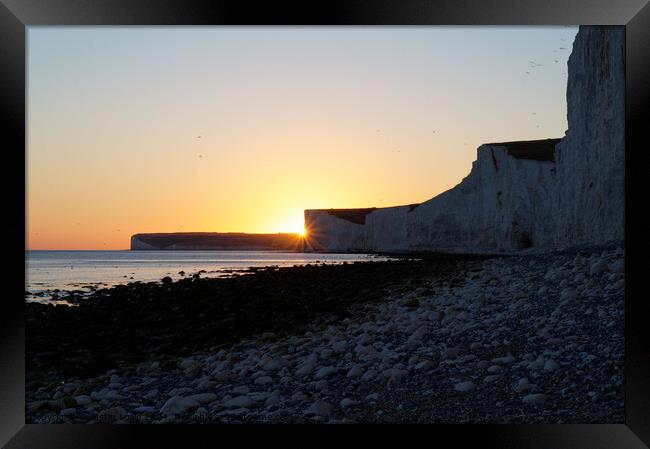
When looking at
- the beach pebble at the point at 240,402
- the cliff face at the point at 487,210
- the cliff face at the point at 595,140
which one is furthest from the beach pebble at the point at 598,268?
the cliff face at the point at 487,210

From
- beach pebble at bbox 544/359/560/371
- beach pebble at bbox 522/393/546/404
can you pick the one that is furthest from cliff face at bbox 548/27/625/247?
beach pebble at bbox 522/393/546/404

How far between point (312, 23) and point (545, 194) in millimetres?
25453

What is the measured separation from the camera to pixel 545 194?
27156mm

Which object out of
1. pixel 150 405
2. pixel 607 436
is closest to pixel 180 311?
pixel 150 405

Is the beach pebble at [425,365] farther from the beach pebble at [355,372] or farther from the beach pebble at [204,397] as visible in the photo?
the beach pebble at [204,397]

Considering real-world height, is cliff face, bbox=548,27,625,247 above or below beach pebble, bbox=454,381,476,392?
above

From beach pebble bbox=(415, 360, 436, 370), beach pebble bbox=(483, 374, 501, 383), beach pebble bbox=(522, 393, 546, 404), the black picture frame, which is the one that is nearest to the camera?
the black picture frame

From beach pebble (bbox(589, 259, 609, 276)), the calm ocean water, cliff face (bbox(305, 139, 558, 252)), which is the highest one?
cliff face (bbox(305, 139, 558, 252))

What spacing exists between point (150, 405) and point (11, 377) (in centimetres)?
160

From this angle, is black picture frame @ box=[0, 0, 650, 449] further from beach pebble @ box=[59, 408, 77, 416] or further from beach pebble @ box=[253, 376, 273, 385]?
beach pebble @ box=[253, 376, 273, 385]

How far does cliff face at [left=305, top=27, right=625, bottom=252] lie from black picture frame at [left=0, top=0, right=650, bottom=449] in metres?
9.36

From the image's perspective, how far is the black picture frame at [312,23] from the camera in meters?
3.61

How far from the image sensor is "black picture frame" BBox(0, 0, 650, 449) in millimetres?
3611

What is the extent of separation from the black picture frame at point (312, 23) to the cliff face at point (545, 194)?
936 cm
